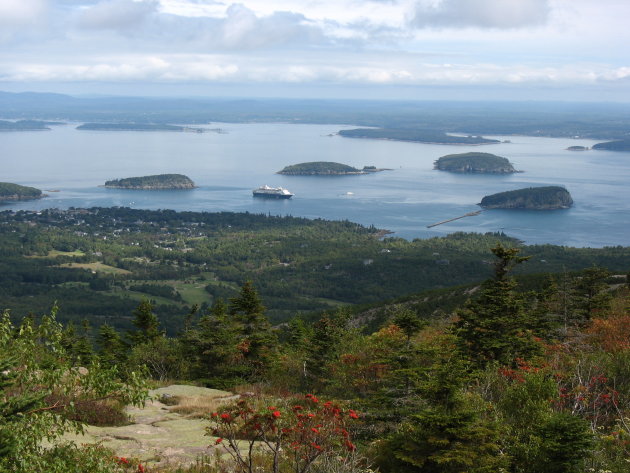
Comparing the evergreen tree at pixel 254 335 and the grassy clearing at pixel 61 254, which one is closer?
the evergreen tree at pixel 254 335

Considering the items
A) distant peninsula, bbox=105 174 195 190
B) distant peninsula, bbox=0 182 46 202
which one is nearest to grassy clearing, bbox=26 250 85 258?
distant peninsula, bbox=0 182 46 202

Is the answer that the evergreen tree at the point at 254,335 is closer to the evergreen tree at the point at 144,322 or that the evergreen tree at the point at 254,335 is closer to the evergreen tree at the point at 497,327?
the evergreen tree at the point at 497,327

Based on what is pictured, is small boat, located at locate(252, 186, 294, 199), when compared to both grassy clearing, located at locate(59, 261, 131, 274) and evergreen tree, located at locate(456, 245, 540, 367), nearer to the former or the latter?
grassy clearing, located at locate(59, 261, 131, 274)

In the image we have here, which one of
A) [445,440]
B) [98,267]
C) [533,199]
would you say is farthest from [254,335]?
[533,199]

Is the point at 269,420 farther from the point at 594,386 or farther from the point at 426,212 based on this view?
the point at 426,212

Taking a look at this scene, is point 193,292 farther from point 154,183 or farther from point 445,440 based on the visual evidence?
point 154,183

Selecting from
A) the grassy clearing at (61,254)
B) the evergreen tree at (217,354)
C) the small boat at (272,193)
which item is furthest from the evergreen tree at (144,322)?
the small boat at (272,193)
